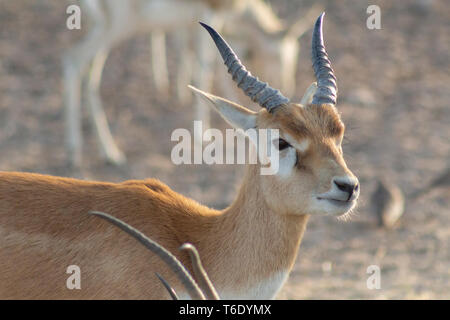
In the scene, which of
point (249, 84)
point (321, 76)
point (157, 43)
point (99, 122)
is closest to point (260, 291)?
point (249, 84)

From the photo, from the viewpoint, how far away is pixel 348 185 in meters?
4.20

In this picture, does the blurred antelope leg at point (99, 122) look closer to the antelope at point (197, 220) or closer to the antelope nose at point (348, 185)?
the antelope at point (197, 220)

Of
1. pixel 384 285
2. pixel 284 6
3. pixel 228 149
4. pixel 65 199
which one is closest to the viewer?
pixel 65 199

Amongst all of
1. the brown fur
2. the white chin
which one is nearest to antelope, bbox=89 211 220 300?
the brown fur

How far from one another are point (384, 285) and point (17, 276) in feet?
12.5

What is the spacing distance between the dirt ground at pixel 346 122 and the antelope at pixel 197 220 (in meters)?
2.08

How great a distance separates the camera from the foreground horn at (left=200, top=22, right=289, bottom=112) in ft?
15.0

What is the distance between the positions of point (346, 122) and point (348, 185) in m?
6.95

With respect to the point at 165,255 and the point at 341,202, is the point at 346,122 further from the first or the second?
the point at 165,255

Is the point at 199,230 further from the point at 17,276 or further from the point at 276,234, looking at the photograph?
the point at 17,276

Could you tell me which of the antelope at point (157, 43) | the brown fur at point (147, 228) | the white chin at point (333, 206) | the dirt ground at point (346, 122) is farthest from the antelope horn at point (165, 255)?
the antelope at point (157, 43)

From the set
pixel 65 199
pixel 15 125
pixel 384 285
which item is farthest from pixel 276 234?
pixel 15 125

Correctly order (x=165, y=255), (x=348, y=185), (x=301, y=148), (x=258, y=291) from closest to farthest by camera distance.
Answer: (x=165, y=255) < (x=348, y=185) < (x=301, y=148) < (x=258, y=291)
